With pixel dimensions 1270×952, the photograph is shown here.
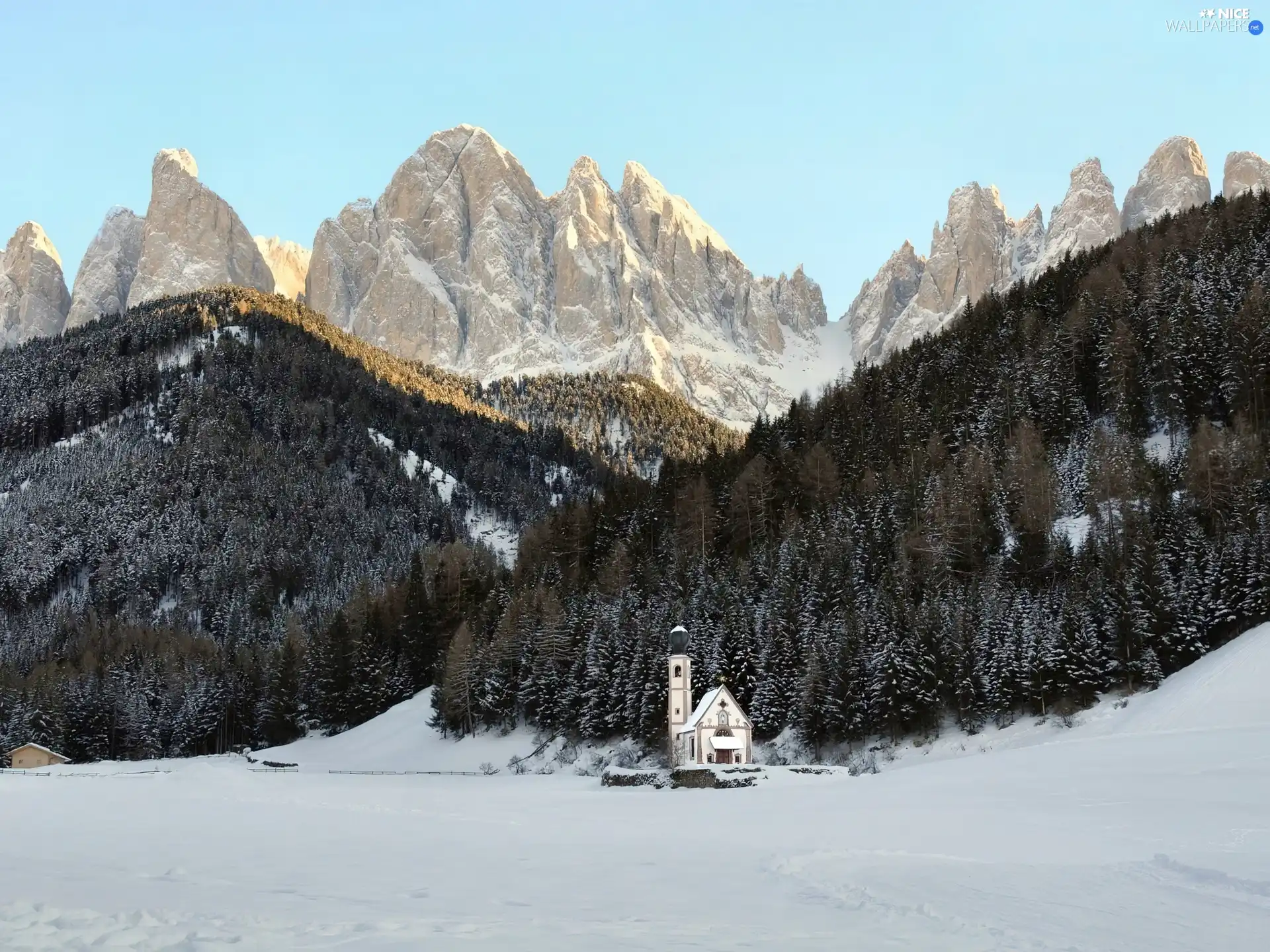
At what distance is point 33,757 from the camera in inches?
3430

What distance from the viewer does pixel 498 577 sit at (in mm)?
101688

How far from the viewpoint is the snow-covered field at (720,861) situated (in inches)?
481

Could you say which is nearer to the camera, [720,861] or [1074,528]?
[720,861]

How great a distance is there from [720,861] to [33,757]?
86.7 metres

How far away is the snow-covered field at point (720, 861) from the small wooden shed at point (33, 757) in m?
49.9

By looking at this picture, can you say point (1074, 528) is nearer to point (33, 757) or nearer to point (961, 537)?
point (961, 537)

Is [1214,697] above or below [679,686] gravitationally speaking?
below

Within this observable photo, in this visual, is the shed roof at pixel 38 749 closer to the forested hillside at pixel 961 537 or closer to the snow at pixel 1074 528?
the forested hillside at pixel 961 537

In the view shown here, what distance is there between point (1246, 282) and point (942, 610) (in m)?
47.9

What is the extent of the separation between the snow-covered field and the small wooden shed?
4986 cm

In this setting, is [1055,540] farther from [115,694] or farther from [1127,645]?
[115,694]

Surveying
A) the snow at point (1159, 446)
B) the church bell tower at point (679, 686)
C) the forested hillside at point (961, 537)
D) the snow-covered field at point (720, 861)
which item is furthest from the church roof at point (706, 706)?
the snow at point (1159, 446)

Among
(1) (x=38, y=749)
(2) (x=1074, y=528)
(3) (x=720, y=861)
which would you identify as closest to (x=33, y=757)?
(1) (x=38, y=749)

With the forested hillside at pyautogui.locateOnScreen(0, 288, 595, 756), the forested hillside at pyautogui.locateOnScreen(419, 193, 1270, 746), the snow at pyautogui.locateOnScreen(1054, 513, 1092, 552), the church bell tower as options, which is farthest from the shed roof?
the snow at pyautogui.locateOnScreen(1054, 513, 1092, 552)
